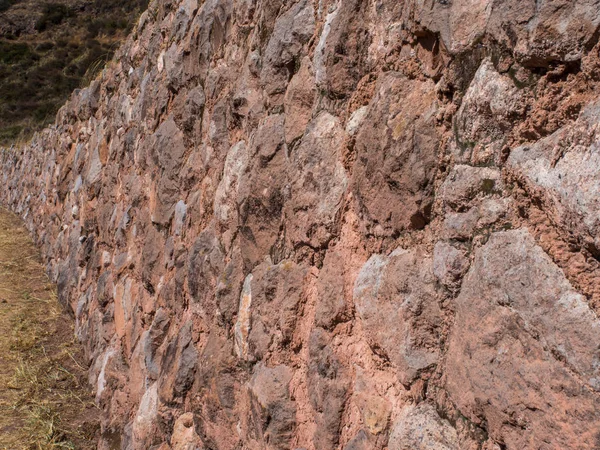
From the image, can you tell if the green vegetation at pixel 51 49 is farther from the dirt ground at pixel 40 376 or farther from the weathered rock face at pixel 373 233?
the weathered rock face at pixel 373 233

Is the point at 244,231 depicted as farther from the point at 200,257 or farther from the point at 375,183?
the point at 375,183

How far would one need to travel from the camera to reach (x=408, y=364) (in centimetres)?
135

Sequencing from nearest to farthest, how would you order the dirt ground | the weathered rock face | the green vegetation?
1. the weathered rock face
2. the dirt ground
3. the green vegetation

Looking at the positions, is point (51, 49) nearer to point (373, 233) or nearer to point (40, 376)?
point (40, 376)

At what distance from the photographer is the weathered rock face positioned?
99 centimetres

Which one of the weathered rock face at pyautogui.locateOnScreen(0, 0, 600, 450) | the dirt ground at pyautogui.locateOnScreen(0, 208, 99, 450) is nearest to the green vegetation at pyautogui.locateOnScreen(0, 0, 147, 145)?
the dirt ground at pyautogui.locateOnScreen(0, 208, 99, 450)

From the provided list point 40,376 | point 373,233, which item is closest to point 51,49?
point 40,376

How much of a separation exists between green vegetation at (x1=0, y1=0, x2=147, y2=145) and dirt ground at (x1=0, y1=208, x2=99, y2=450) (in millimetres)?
15203

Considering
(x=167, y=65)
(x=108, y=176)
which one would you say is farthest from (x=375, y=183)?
(x=108, y=176)

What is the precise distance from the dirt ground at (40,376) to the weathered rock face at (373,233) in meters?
0.30

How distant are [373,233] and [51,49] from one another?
26.6 m

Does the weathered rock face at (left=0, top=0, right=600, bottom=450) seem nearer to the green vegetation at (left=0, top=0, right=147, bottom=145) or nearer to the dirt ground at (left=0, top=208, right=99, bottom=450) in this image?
the dirt ground at (left=0, top=208, right=99, bottom=450)

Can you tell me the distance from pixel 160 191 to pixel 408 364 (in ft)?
7.49

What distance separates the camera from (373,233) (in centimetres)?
154
